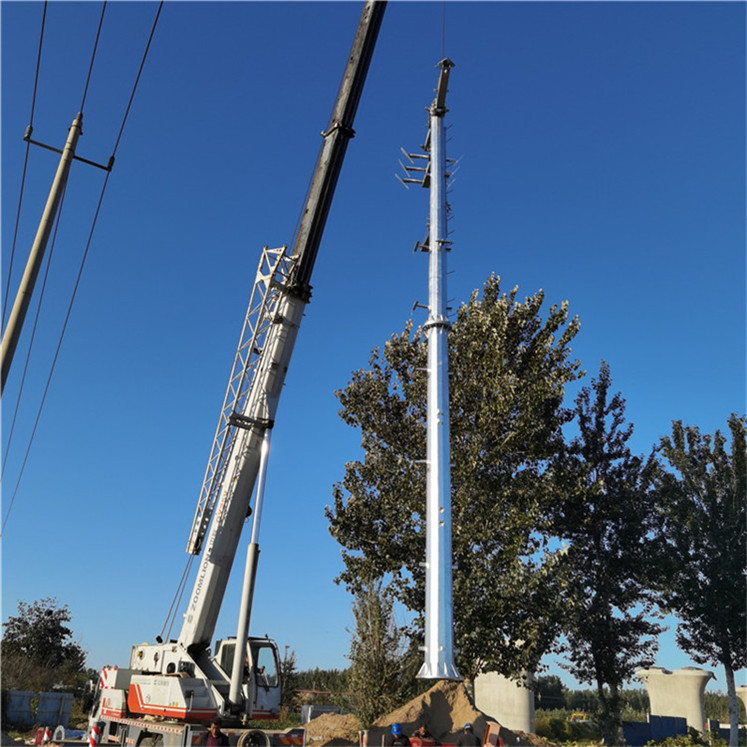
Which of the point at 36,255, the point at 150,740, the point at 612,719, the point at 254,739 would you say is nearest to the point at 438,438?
the point at 254,739

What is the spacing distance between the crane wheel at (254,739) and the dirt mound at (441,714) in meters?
6.17

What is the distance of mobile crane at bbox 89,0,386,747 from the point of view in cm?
1387

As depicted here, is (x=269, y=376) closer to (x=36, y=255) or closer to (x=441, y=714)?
(x=36, y=255)

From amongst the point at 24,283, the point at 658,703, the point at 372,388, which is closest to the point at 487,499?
the point at 372,388

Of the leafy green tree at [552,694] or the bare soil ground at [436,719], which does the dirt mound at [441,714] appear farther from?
the leafy green tree at [552,694]

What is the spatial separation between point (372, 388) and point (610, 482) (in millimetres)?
11753

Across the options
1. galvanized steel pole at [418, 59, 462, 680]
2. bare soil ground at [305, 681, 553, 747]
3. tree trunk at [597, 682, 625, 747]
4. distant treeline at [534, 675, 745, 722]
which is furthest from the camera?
distant treeline at [534, 675, 745, 722]

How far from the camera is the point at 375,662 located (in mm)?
21922

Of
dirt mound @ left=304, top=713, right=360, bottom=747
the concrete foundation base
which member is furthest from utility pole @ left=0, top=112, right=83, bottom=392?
the concrete foundation base

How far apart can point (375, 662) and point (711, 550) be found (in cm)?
1619

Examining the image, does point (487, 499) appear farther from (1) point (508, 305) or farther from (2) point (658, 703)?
(2) point (658, 703)

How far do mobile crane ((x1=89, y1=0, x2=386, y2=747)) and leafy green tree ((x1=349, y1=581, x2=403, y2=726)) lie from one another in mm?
7425

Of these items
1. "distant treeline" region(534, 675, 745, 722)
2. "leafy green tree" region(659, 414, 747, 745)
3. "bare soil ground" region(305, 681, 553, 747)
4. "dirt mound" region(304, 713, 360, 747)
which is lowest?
"distant treeline" region(534, 675, 745, 722)

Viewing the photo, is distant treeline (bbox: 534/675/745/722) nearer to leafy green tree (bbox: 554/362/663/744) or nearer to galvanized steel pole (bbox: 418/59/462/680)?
leafy green tree (bbox: 554/362/663/744)
